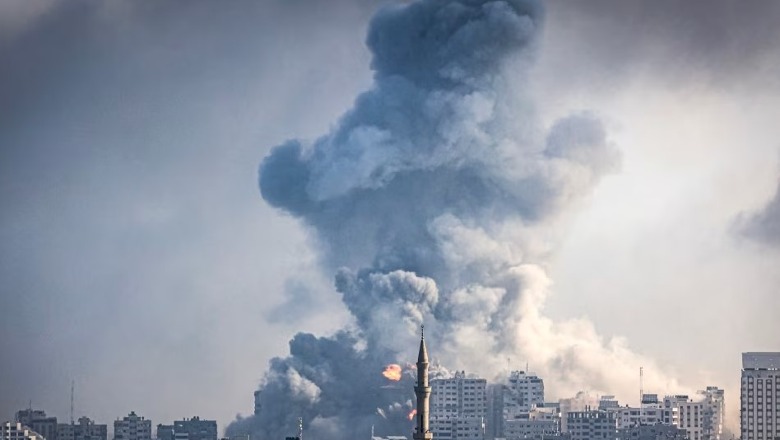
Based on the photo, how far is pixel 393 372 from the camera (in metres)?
186

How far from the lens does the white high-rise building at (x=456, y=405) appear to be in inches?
7726

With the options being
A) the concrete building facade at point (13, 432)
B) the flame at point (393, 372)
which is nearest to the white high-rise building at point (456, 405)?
the flame at point (393, 372)

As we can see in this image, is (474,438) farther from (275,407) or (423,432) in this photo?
(423,432)

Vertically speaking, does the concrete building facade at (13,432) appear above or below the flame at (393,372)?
below

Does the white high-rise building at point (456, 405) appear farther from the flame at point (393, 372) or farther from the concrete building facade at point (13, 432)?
the concrete building facade at point (13, 432)

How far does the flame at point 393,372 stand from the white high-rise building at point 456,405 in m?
8.52

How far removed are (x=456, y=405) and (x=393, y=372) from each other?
12788mm

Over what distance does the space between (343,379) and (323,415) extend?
3.86 metres

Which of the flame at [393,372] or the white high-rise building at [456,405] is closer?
the flame at [393,372]

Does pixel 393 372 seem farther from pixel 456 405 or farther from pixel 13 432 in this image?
pixel 13 432

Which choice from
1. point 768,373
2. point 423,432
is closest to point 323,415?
point 768,373

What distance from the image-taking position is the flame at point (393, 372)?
18600cm

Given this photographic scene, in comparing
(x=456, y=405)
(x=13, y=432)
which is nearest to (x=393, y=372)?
(x=456, y=405)

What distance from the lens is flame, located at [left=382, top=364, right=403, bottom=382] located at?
186m
